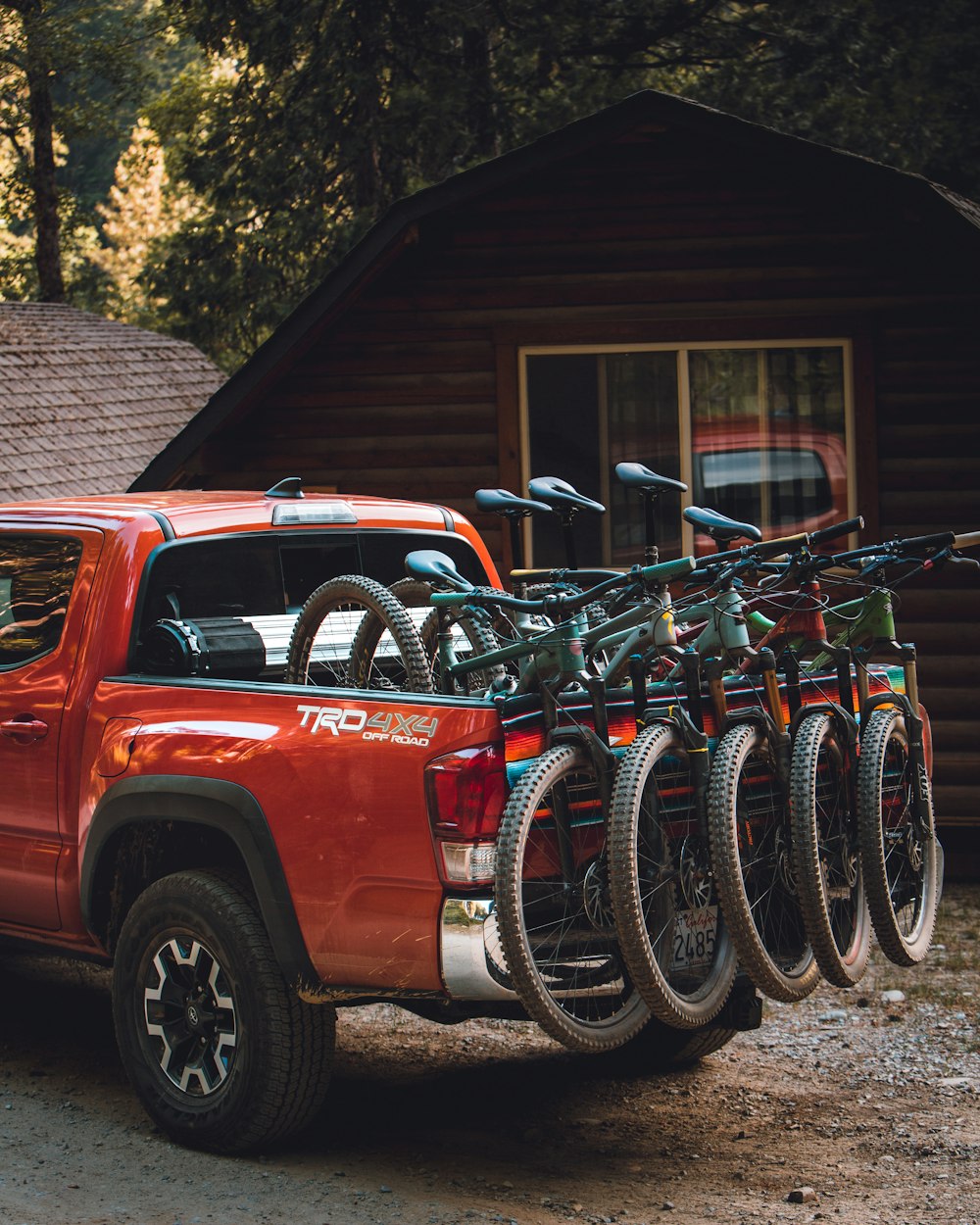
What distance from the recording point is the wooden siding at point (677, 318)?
10391mm

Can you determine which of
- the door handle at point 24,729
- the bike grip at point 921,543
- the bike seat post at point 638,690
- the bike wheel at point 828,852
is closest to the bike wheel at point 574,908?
the bike seat post at point 638,690

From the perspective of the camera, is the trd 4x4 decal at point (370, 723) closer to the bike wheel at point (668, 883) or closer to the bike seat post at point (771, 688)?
the bike wheel at point (668, 883)

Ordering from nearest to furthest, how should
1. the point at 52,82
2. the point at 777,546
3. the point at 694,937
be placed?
the point at 694,937, the point at 777,546, the point at 52,82

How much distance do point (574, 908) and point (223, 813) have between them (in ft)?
3.65

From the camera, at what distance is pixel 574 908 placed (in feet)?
14.6

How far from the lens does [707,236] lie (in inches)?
415

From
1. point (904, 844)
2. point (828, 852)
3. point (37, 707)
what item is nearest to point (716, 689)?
point (828, 852)

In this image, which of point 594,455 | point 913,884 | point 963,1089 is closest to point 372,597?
point 913,884

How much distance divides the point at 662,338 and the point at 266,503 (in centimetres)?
516

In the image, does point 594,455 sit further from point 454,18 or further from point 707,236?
point 454,18

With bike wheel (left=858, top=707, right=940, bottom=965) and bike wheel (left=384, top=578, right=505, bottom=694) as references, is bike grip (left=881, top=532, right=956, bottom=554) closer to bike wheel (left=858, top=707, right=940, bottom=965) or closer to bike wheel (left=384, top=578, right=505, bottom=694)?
bike wheel (left=858, top=707, right=940, bottom=965)

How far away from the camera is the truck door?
5410 mm

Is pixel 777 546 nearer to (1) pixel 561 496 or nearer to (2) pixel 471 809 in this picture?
(1) pixel 561 496

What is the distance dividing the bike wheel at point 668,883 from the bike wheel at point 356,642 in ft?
3.28
